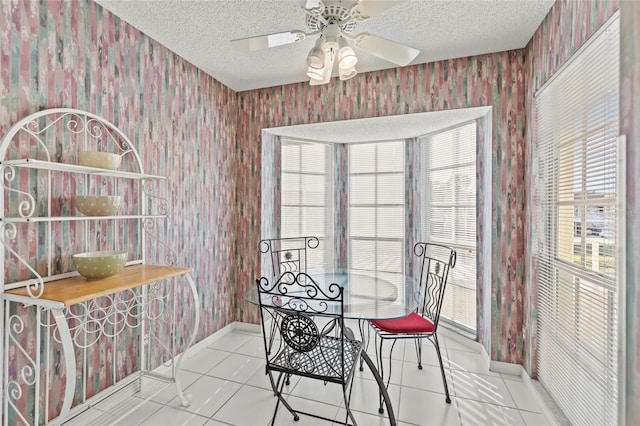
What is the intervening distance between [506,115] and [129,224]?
3075mm

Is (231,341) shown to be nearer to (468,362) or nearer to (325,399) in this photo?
(325,399)

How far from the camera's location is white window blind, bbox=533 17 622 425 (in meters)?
1.40

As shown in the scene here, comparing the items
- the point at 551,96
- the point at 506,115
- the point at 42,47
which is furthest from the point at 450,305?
the point at 42,47

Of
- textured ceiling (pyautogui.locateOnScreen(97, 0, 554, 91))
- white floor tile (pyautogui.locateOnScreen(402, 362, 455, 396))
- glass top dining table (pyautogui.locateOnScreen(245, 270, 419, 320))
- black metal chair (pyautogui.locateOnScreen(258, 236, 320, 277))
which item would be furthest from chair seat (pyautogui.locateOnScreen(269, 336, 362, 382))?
textured ceiling (pyautogui.locateOnScreen(97, 0, 554, 91))

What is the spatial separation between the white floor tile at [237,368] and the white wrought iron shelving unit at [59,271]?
0.40 metres

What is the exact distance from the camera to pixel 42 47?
169 cm

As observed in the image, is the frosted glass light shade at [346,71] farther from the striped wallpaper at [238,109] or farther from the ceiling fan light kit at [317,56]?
the striped wallpaper at [238,109]

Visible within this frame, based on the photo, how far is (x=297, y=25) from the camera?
2.18 m

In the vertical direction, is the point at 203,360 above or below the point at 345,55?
below

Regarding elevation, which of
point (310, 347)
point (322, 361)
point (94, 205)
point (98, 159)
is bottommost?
point (322, 361)

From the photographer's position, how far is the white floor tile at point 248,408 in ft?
6.38

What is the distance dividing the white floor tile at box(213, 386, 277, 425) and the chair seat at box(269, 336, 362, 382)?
50 centimetres

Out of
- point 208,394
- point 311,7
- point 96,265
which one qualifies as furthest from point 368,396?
point 311,7

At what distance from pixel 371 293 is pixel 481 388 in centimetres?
113
